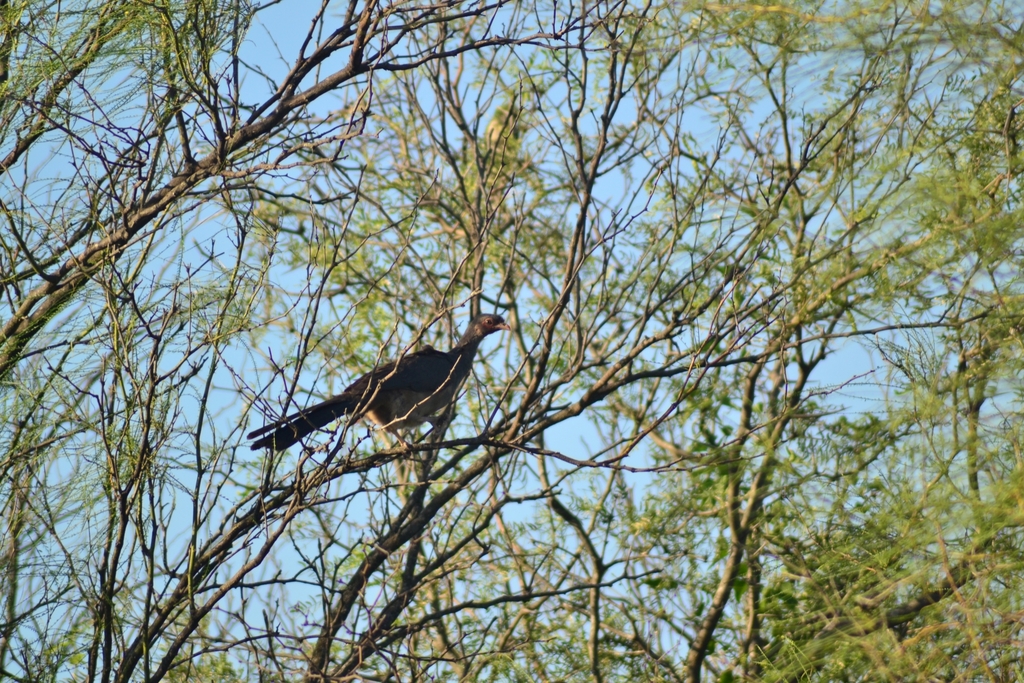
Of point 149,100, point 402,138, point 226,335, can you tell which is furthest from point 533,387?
point 402,138

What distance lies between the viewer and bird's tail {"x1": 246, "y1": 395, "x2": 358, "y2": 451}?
4.77 m

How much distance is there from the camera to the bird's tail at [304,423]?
188 inches

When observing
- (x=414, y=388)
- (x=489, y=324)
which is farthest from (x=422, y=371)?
(x=489, y=324)

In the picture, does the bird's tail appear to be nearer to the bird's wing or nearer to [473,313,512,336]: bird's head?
the bird's wing

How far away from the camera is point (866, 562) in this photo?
3371 mm

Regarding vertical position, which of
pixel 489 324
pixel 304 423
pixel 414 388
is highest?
pixel 489 324

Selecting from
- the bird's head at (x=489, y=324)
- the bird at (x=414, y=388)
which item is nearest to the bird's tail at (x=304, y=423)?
the bird at (x=414, y=388)

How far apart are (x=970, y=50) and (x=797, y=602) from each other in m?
4.39

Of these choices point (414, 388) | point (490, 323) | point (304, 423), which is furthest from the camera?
point (490, 323)

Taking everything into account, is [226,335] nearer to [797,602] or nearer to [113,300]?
[113,300]

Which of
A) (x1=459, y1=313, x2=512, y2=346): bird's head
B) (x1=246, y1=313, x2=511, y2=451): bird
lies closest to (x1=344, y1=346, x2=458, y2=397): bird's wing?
(x1=246, y1=313, x2=511, y2=451): bird

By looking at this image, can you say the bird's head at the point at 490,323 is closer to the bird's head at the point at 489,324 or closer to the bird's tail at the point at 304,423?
the bird's head at the point at 489,324

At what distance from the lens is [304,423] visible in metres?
5.36

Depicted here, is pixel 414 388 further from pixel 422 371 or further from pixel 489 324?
pixel 489 324
